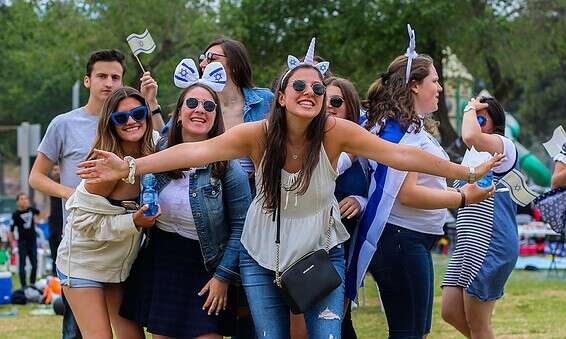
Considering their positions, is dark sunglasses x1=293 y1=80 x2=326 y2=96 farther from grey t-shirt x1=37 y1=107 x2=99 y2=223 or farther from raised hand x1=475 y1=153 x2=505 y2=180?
grey t-shirt x1=37 y1=107 x2=99 y2=223

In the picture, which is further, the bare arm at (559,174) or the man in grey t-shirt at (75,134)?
the bare arm at (559,174)

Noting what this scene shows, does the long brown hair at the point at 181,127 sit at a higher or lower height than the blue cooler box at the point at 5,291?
higher

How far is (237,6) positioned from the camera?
2530 cm

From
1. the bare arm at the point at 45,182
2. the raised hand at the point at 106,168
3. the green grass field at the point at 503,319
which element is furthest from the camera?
the green grass field at the point at 503,319

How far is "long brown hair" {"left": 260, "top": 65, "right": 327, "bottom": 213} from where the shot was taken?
15.4 feet

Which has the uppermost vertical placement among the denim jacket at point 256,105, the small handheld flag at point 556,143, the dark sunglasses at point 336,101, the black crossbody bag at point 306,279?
the dark sunglasses at point 336,101

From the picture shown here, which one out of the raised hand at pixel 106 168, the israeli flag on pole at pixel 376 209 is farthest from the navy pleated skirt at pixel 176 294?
the raised hand at pixel 106 168

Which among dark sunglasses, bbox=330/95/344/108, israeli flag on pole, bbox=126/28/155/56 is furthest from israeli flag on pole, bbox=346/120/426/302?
israeli flag on pole, bbox=126/28/155/56

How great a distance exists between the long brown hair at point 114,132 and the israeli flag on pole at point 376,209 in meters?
1.19

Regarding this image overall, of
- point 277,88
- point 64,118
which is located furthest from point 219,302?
point 64,118

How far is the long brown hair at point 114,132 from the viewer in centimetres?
538

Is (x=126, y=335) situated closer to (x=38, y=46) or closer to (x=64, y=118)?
(x=64, y=118)

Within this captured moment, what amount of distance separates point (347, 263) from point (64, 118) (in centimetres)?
226

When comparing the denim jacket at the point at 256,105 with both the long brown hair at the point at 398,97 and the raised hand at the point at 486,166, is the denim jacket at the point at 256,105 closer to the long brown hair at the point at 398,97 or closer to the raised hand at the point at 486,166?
the long brown hair at the point at 398,97
